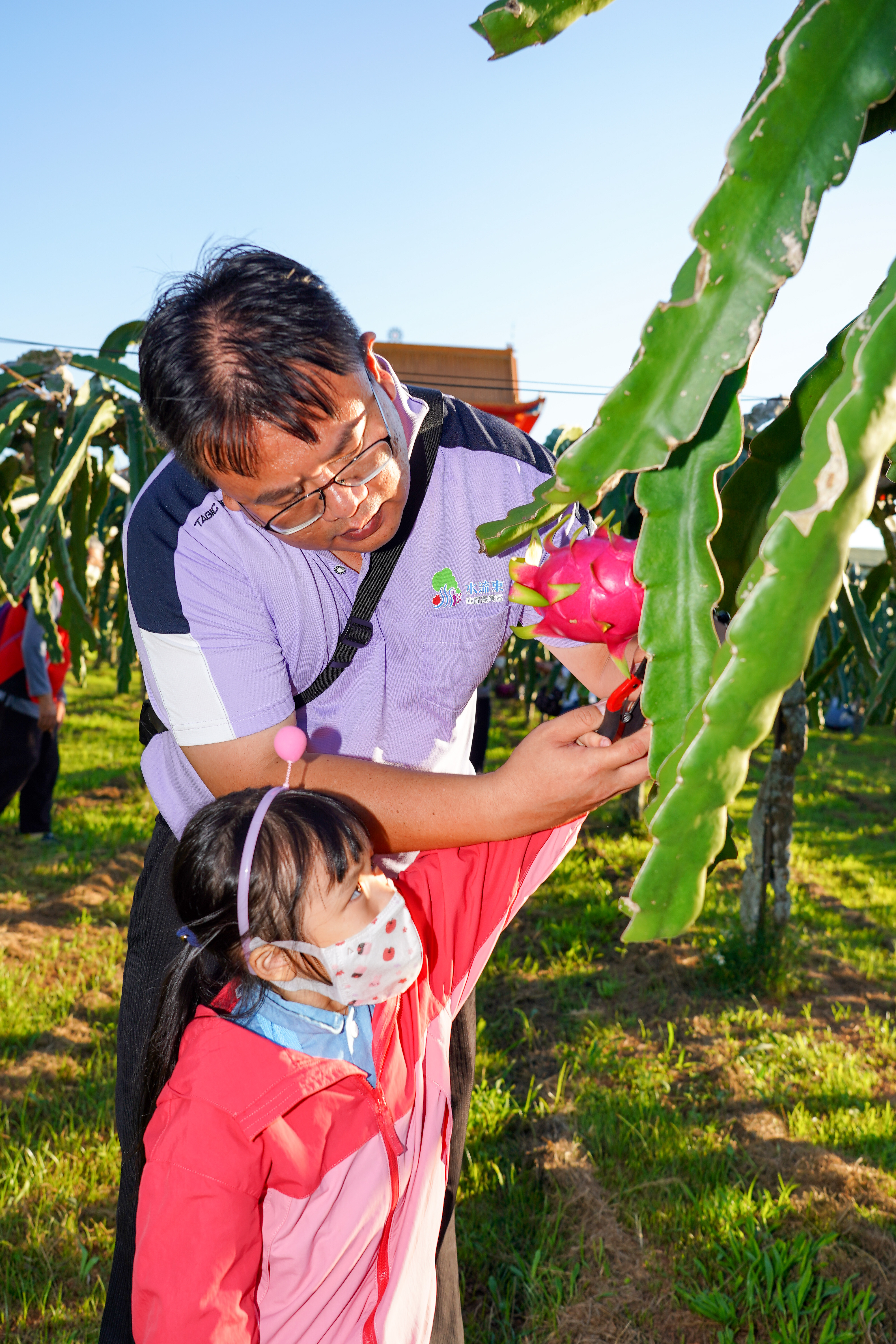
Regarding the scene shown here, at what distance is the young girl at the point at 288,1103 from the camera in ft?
3.31

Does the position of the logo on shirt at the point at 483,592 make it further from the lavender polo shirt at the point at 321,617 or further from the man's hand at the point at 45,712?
the man's hand at the point at 45,712

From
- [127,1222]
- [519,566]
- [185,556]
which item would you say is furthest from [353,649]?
[127,1222]

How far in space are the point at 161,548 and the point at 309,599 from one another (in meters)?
0.20

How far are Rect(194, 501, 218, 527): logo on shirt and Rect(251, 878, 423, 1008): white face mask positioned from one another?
519 mm

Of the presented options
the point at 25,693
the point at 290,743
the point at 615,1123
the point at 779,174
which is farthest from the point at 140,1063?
the point at 25,693

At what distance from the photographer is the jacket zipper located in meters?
1.17

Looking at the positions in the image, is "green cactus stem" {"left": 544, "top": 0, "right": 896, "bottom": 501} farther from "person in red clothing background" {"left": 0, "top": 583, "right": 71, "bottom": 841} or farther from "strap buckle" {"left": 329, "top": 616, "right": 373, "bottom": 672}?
"person in red clothing background" {"left": 0, "top": 583, "right": 71, "bottom": 841}

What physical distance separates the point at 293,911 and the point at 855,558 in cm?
1861

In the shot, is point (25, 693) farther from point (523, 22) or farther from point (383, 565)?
point (523, 22)

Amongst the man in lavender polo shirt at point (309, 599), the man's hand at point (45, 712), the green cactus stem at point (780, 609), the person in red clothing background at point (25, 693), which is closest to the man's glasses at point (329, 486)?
the man in lavender polo shirt at point (309, 599)

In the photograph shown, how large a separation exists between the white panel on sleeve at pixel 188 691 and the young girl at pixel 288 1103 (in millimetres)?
99

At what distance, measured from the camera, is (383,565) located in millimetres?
1258

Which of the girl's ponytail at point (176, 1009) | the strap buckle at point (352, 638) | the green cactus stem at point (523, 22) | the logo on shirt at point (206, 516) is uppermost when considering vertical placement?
the green cactus stem at point (523, 22)

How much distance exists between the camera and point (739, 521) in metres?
0.85
